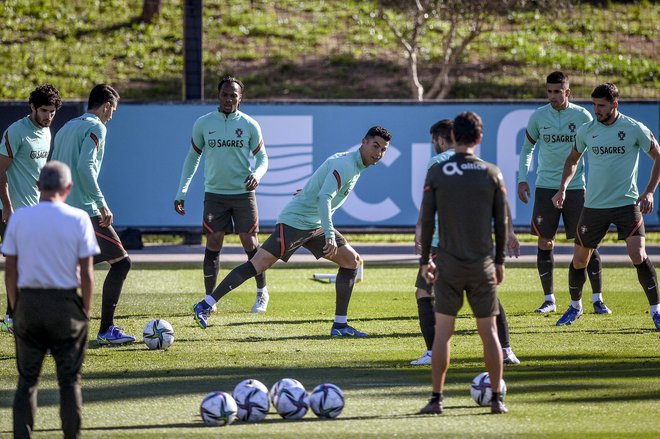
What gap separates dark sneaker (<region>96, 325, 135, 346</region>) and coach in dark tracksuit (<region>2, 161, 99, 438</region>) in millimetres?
4157

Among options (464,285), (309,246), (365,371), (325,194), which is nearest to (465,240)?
(464,285)

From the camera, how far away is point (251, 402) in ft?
24.7

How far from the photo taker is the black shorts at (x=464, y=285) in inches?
301

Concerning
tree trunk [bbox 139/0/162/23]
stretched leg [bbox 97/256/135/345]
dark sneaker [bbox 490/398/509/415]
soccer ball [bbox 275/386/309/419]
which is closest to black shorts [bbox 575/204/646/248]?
dark sneaker [bbox 490/398/509/415]

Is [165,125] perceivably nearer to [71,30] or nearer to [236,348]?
[236,348]

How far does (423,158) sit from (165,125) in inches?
180

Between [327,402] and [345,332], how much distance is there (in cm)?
368

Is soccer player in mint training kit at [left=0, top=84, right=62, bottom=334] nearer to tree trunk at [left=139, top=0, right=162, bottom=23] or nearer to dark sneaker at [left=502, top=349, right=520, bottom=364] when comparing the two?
dark sneaker at [left=502, top=349, right=520, bottom=364]

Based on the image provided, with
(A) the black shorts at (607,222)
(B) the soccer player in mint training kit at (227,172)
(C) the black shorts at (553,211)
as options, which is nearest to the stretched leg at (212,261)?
(B) the soccer player in mint training kit at (227,172)

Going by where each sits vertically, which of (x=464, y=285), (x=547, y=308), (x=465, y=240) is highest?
(x=465, y=240)

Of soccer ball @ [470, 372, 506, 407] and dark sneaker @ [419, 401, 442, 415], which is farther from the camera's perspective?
soccer ball @ [470, 372, 506, 407]

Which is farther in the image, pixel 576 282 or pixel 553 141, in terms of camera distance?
pixel 553 141

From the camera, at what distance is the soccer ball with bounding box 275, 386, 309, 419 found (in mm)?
7609

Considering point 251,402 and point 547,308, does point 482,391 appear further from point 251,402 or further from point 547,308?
point 547,308
